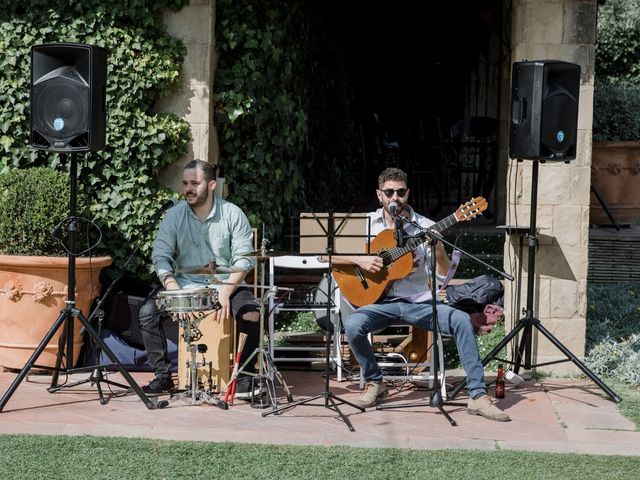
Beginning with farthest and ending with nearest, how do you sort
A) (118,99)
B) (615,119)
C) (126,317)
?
(615,119), (118,99), (126,317)

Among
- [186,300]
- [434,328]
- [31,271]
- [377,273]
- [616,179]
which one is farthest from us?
[616,179]

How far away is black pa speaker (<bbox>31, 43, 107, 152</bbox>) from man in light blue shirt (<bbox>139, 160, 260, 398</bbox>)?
647mm

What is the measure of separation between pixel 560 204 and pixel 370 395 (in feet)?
6.49

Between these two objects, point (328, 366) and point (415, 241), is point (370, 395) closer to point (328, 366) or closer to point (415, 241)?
point (328, 366)

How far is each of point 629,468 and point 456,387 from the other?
150 cm

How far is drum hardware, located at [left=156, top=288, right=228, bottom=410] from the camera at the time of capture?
5672 mm

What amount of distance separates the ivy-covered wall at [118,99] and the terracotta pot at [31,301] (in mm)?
543

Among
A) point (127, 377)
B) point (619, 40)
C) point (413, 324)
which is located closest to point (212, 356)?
point (127, 377)

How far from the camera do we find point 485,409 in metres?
5.71

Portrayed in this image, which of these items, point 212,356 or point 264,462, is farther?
point 212,356

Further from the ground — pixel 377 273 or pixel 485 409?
pixel 377 273

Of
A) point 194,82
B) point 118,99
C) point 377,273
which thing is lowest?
point 377,273

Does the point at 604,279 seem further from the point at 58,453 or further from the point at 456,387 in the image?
the point at 58,453

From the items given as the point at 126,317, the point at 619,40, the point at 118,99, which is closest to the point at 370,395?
the point at 126,317
